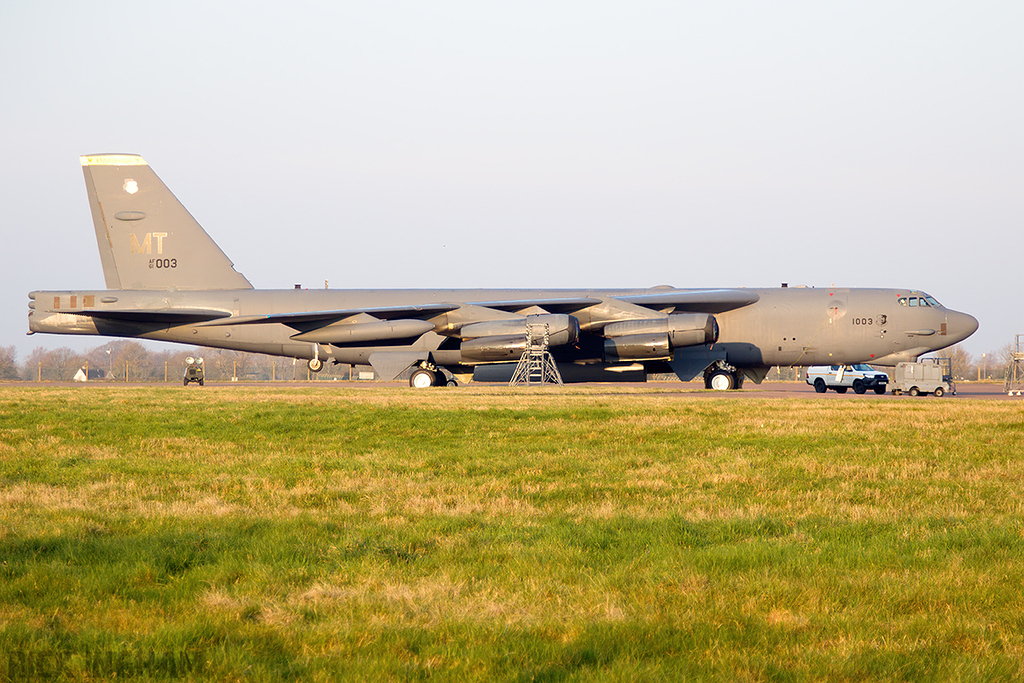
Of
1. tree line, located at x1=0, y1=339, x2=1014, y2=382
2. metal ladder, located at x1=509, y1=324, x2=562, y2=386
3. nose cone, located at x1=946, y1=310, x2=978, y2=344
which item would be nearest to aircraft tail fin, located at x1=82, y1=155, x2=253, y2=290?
metal ladder, located at x1=509, y1=324, x2=562, y2=386

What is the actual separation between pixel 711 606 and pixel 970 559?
200 centimetres

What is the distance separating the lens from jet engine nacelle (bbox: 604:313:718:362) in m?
25.7

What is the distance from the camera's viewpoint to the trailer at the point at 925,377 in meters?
27.0

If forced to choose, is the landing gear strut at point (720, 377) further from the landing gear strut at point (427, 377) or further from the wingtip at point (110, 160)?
the wingtip at point (110, 160)

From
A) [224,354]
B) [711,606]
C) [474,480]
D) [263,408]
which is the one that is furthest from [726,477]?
[224,354]

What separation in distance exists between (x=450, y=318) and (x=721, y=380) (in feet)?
29.0

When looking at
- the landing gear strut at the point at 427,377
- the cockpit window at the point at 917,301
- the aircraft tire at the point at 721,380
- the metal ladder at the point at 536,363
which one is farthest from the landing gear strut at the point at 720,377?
the landing gear strut at the point at 427,377

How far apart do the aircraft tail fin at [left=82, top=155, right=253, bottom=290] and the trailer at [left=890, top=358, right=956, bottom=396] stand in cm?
2204

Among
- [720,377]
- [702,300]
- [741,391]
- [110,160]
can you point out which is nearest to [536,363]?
[702,300]

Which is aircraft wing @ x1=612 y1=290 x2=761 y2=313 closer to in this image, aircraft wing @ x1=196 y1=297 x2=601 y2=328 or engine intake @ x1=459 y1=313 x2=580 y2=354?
aircraft wing @ x1=196 y1=297 x2=601 y2=328

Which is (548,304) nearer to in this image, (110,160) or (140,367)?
(110,160)

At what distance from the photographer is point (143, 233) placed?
94.8 ft

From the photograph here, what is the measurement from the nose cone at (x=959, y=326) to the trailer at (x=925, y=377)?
0.77m

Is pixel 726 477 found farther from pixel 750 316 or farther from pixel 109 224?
pixel 109 224
